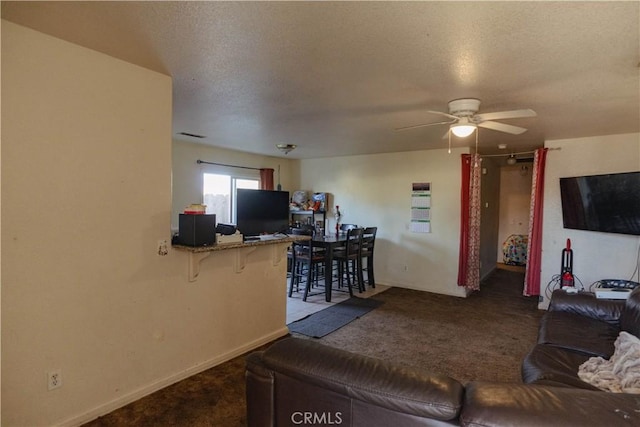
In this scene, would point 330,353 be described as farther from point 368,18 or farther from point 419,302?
point 419,302

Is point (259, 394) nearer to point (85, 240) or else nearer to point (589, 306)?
point (85, 240)

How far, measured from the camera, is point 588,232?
4.27m

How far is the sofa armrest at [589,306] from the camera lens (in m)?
2.70

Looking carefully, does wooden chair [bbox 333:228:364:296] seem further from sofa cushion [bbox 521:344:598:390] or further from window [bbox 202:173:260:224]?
sofa cushion [bbox 521:344:598:390]

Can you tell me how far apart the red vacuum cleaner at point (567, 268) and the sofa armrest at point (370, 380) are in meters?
3.92

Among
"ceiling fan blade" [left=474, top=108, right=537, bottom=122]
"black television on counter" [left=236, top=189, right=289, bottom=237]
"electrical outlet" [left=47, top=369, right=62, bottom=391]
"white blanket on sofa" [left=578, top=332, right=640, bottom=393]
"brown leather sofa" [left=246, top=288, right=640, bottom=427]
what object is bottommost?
"electrical outlet" [left=47, top=369, right=62, bottom=391]

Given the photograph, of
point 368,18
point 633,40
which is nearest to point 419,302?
point 633,40

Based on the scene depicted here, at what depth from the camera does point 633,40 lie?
1.77m

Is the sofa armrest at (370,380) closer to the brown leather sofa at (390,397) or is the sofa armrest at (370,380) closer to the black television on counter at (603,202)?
the brown leather sofa at (390,397)

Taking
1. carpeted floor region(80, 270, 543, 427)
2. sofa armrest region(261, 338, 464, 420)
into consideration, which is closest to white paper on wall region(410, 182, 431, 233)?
carpeted floor region(80, 270, 543, 427)

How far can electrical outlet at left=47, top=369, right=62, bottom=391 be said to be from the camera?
1.96 meters

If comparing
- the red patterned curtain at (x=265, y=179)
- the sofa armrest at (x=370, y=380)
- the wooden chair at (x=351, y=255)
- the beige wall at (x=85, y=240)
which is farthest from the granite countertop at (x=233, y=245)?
the red patterned curtain at (x=265, y=179)

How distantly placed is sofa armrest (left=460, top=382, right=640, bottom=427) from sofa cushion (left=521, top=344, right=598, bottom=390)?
87cm

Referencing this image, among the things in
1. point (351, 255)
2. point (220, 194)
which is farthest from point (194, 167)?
point (351, 255)
